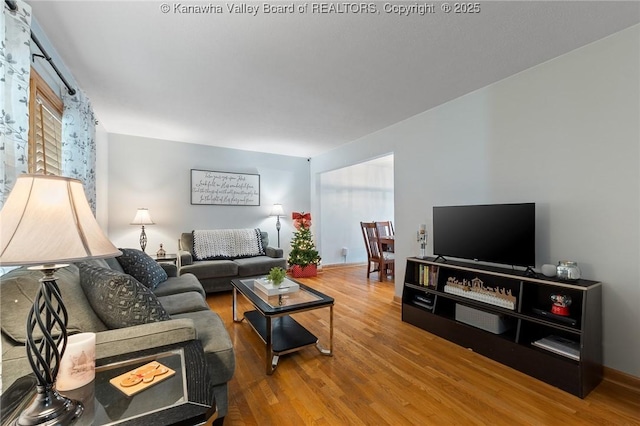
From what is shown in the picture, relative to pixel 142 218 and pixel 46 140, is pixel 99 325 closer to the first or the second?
pixel 46 140

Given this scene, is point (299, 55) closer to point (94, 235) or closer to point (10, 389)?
point (94, 235)

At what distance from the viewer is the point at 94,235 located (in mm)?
894

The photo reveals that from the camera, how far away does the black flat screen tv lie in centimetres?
225

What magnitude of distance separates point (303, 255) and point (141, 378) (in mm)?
4094

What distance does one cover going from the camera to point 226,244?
459 cm

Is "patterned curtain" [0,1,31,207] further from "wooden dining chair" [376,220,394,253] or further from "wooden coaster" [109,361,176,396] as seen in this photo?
"wooden dining chair" [376,220,394,253]

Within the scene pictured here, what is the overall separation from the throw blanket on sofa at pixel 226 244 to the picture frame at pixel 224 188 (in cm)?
62

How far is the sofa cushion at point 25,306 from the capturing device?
1.14 m

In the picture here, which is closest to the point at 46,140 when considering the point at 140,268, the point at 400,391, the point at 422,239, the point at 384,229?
the point at 140,268

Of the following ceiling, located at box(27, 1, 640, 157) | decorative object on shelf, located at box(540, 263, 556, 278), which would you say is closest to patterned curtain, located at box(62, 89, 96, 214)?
ceiling, located at box(27, 1, 640, 157)

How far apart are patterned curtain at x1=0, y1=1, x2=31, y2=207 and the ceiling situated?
0.31 m

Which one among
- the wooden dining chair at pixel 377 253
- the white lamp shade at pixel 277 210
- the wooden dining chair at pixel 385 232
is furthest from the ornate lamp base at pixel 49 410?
the wooden dining chair at pixel 385 232

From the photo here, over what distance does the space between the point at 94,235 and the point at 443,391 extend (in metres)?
2.14

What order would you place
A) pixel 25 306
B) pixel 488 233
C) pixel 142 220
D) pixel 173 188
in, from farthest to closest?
pixel 173 188 < pixel 142 220 < pixel 488 233 < pixel 25 306
